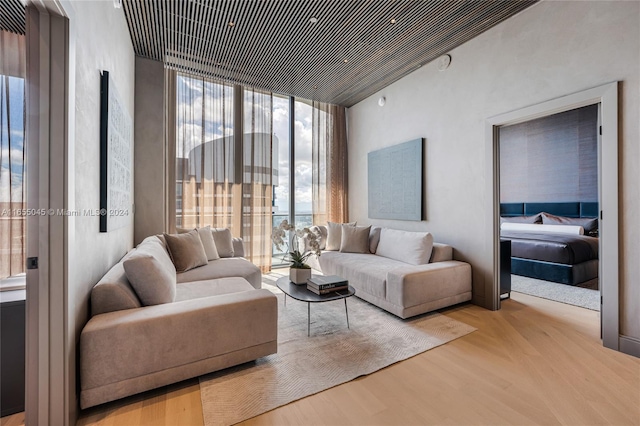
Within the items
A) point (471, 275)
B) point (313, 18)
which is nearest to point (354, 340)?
point (471, 275)

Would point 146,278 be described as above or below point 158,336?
above

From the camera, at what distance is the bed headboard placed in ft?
17.5

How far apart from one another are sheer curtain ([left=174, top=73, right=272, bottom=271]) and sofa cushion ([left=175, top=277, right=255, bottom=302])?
1.84 metres

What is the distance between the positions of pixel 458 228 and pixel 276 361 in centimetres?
261

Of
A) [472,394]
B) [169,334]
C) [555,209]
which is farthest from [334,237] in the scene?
[555,209]

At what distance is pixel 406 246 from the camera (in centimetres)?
354

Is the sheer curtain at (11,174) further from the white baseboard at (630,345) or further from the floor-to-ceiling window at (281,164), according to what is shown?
the white baseboard at (630,345)

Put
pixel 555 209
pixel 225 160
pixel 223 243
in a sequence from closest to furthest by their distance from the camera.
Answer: pixel 223 243 → pixel 225 160 → pixel 555 209

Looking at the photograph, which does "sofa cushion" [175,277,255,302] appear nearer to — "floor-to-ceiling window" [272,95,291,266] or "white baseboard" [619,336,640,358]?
"floor-to-ceiling window" [272,95,291,266]

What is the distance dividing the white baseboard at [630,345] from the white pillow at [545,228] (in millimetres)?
3450

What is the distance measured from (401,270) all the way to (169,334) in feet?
6.95

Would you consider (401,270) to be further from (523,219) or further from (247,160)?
(523,219)

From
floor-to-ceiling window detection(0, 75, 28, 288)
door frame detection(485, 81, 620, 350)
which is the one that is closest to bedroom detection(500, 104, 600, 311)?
door frame detection(485, 81, 620, 350)

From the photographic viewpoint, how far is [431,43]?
133 inches
